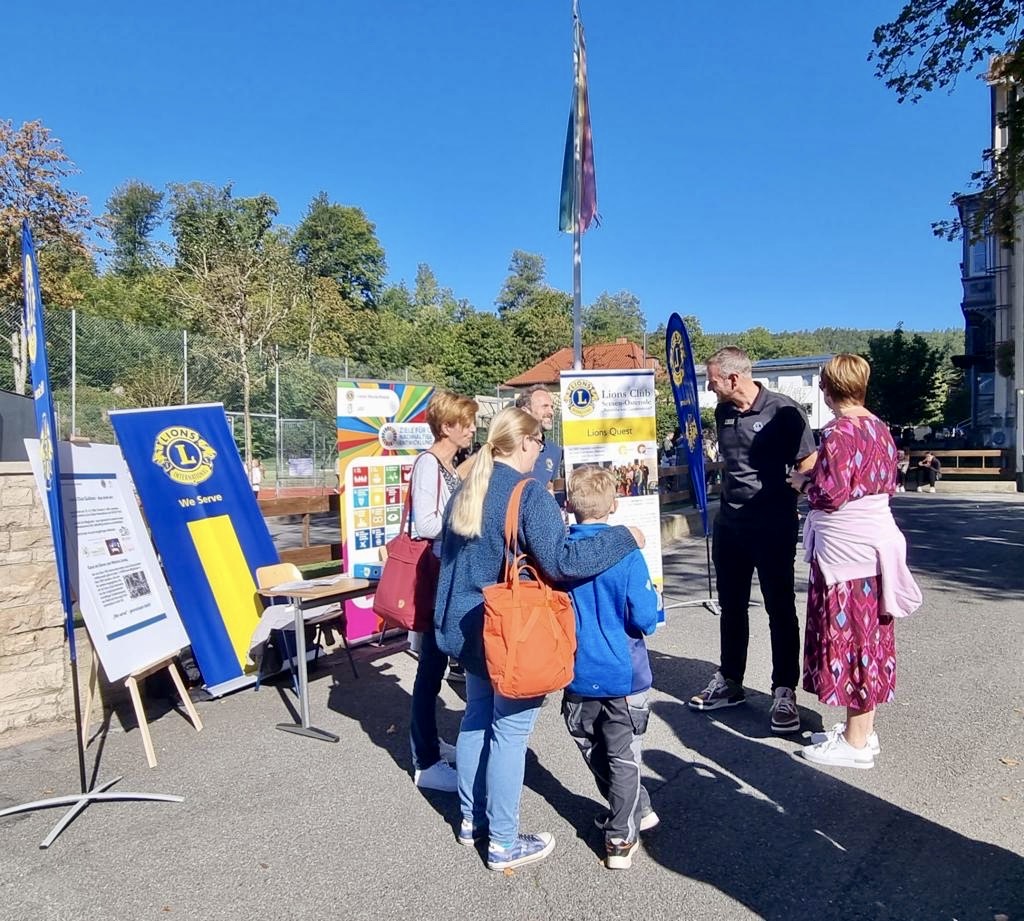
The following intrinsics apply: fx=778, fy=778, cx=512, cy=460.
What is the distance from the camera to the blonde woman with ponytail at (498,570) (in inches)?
106

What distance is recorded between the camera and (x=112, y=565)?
13.7ft

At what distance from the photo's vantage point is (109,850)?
3111mm

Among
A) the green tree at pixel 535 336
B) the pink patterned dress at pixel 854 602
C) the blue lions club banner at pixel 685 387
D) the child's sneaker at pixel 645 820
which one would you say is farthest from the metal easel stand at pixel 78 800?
the green tree at pixel 535 336

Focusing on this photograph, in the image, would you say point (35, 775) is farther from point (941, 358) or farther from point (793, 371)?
point (793, 371)

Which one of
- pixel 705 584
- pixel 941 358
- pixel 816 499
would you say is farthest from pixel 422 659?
pixel 941 358

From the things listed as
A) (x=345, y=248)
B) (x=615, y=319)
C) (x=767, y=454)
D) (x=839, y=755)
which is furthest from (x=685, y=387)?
(x=615, y=319)

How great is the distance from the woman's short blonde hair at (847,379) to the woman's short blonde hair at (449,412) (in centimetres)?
A: 173

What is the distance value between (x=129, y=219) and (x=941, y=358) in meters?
62.4

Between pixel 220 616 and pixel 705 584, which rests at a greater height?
pixel 220 616

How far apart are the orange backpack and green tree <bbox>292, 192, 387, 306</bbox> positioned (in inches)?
2367

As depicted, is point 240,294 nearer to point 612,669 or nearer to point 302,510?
point 302,510

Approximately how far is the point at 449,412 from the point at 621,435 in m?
2.83

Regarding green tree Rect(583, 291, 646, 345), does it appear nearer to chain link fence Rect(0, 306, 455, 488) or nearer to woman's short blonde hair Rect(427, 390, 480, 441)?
chain link fence Rect(0, 306, 455, 488)

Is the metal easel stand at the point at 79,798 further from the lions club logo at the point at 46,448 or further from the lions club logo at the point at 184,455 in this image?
the lions club logo at the point at 184,455
